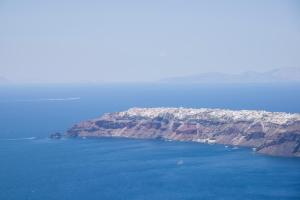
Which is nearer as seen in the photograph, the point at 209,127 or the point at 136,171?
the point at 136,171

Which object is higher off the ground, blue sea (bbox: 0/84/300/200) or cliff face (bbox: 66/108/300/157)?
cliff face (bbox: 66/108/300/157)

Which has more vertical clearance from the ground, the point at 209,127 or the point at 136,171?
the point at 209,127

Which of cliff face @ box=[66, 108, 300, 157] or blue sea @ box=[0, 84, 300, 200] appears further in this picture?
cliff face @ box=[66, 108, 300, 157]

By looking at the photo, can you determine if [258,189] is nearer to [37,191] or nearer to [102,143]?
[37,191]

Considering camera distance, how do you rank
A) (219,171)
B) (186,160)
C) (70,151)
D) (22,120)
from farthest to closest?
1. (22,120)
2. (70,151)
3. (186,160)
4. (219,171)

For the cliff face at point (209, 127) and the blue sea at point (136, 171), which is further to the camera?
the cliff face at point (209, 127)

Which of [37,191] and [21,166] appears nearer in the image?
[37,191]

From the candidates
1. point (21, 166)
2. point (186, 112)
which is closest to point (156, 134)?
point (186, 112)

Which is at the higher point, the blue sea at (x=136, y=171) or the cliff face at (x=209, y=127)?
the cliff face at (x=209, y=127)
